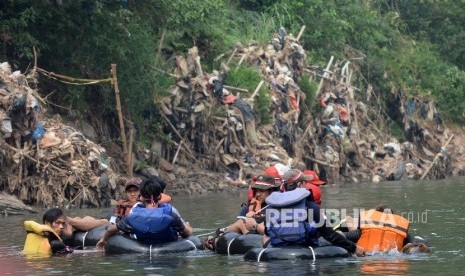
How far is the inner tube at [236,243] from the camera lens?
18.9m

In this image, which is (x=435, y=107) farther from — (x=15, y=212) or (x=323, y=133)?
(x=15, y=212)

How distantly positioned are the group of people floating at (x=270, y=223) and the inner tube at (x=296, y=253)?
12 cm

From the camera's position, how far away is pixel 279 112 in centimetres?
3975

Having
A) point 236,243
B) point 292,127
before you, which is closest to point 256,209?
point 236,243

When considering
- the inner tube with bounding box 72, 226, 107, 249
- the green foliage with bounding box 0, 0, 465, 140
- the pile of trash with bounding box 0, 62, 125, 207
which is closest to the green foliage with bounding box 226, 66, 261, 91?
the green foliage with bounding box 0, 0, 465, 140

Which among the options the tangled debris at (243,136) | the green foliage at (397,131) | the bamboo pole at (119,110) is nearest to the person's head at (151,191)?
the tangled debris at (243,136)

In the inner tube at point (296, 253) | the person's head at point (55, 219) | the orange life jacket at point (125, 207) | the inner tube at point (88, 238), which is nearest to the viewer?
the inner tube at point (296, 253)

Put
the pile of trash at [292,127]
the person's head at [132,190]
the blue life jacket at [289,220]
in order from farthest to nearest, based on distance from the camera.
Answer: the pile of trash at [292,127], the person's head at [132,190], the blue life jacket at [289,220]

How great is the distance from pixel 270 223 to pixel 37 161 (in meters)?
11.5

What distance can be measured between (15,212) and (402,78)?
84.5 feet

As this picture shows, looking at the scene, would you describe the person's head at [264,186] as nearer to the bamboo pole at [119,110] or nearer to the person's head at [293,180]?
the person's head at [293,180]

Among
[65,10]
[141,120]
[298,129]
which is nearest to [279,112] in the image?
[298,129]

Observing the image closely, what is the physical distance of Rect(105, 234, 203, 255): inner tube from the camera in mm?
19031

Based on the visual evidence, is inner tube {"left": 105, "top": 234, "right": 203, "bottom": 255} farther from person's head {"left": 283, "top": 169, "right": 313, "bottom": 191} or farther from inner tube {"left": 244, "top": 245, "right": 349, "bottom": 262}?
person's head {"left": 283, "top": 169, "right": 313, "bottom": 191}
